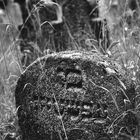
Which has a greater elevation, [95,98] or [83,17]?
[83,17]

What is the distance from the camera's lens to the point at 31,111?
267 cm

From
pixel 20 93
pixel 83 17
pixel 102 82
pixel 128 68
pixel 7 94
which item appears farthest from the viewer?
pixel 83 17

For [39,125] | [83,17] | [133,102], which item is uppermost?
[83,17]

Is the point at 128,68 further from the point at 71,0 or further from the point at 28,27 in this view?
the point at 28,27

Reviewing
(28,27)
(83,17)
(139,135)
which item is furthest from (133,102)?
(28,27)

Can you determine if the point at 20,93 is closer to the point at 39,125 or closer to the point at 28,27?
the point at 39,125

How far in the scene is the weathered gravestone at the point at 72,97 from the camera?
2.31 meters

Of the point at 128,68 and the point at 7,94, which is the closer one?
the point at 128,68

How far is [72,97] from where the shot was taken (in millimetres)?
2473

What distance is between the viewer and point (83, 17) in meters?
3.97

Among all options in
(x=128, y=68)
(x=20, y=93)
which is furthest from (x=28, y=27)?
(x=128, y=68)

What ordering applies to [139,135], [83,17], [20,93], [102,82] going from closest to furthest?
[139,135]
[102,82]
[20,93]
[83,17]

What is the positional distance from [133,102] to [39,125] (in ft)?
2.35

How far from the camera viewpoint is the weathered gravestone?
2.31 metres
